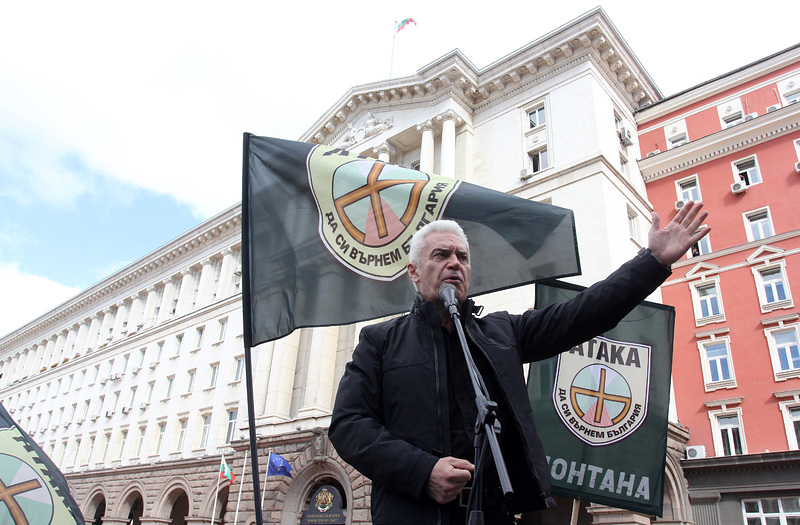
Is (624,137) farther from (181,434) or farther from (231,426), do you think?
(181,434)

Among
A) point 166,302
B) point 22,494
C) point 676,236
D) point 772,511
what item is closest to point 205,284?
point 166,302

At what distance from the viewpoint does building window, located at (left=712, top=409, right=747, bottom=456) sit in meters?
17.9

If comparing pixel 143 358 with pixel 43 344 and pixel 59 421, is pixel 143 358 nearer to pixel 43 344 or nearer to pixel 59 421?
pixel 59 421

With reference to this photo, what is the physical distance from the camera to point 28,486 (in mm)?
6227

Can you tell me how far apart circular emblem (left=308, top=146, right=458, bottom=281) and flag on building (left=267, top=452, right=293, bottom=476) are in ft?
59.3

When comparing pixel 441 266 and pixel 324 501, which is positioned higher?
pixel 324 501

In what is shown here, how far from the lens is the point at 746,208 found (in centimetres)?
2078

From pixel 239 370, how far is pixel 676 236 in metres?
29.2

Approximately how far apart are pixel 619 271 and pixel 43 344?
59.4 m

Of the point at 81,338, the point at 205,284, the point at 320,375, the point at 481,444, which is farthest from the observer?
the point at 81,338

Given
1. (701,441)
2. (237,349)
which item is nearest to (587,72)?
(701,441)

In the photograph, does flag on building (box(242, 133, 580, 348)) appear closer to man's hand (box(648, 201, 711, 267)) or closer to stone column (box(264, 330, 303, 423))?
man's hand (box(648, 201, 711, 267))

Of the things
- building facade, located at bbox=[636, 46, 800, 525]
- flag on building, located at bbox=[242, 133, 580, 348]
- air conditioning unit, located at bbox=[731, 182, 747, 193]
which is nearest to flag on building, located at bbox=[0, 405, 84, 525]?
flag on building, located at bbox=[242, 133, 580, 348]

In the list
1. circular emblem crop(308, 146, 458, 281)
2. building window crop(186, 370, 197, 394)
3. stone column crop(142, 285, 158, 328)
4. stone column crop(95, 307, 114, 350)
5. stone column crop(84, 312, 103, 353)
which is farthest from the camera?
stone column crop(84, 312, 103, 353)
